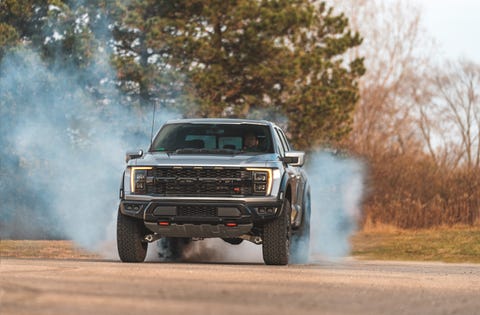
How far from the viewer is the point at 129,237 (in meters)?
16.8

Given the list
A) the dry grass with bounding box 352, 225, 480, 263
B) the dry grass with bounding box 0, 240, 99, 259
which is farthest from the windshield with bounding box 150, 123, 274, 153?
the dry grass with bounding box 352, 225, 480, 263

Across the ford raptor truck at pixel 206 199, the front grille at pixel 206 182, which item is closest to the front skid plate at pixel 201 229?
the ford raptor truck at pixel 206 199

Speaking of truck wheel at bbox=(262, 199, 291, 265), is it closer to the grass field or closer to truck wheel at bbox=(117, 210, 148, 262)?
truck wheel at bbox=(117, 210, 148, 262)

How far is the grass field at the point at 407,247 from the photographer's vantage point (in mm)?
26156

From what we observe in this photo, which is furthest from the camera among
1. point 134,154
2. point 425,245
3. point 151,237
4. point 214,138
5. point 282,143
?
point 425,245

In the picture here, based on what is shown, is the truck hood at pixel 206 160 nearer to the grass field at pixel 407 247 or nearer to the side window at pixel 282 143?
the side window at pixel 282 143

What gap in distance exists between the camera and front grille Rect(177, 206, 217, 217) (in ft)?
53.9

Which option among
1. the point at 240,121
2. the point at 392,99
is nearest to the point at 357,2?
the point at 392,99

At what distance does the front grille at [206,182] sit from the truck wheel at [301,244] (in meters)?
2.66

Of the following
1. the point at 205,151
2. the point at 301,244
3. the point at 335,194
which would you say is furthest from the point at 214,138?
the point at 335,194

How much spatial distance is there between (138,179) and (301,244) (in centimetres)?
371

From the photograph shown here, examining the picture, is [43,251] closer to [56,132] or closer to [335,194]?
[56,132]

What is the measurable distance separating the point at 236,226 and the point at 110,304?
7210 mm

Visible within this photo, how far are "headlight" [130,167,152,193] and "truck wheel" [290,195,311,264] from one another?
320cm
